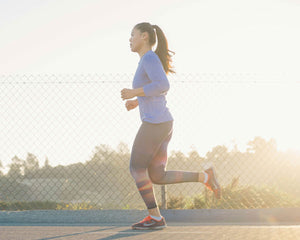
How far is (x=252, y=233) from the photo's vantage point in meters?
3.47

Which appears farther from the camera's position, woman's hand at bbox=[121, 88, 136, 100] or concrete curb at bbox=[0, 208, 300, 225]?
concrete curb at bbox=[0, 208, 300, 225]

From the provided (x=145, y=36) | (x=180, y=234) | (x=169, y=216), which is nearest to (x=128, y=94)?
(x=145, y=36)

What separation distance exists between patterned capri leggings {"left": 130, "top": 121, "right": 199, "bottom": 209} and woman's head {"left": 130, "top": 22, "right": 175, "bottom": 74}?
2.16ft

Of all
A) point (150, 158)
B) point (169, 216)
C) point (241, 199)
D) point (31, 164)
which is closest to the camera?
point (150, 158)

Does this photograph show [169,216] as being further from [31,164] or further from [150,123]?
[31,164]

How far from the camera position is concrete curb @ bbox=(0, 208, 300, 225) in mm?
5031

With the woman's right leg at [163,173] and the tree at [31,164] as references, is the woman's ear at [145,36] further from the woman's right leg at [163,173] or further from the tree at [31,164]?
the tree at [31,164]

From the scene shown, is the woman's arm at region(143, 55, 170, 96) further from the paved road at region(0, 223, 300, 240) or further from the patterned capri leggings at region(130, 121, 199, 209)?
the paved road at region(0, 223, 300, 240)

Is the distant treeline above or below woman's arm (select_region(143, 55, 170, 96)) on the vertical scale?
below

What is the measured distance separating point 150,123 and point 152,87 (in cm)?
33

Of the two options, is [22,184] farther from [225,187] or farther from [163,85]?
[163,85]

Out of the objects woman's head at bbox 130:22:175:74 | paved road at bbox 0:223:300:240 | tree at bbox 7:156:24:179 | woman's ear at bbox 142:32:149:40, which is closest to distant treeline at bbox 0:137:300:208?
tree at bbox 7:156:24:179

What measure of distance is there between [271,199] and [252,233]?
413cm

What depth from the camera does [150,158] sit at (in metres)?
3.64
